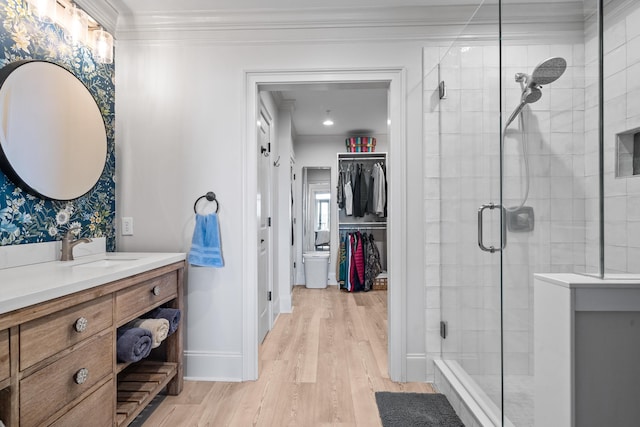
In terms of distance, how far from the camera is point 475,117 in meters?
1.84

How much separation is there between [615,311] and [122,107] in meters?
2.76

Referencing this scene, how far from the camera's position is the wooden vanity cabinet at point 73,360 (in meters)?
0.95

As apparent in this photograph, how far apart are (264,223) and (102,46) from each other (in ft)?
5.53

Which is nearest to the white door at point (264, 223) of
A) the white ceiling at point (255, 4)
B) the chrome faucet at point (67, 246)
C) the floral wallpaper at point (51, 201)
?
the white ceiling at point (255, 4)

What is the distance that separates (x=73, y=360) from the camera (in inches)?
46.1

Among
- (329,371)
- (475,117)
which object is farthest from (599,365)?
(329,371)

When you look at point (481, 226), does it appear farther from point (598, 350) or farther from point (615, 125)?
point (598, 350)

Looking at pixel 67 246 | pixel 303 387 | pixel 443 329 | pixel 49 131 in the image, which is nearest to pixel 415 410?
pixel 443 329

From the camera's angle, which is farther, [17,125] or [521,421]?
[17,125]

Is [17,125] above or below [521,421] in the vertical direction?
above

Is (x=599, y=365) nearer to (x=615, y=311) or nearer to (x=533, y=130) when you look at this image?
(x=615, y=311)

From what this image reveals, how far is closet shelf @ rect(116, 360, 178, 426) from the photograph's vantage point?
151 cm

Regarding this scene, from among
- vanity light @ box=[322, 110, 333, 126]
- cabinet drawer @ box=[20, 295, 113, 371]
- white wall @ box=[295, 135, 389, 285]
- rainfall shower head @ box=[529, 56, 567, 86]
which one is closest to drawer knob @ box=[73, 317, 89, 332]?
cabinet drawer @ box=[20, 295, 113, 371]

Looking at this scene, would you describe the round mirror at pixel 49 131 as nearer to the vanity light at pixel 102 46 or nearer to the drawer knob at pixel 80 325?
the vanity light at pixel 102 46
